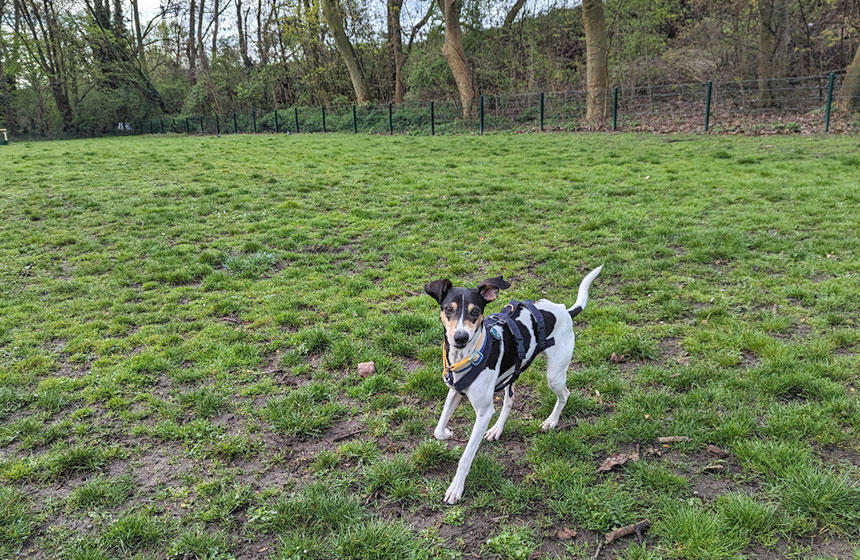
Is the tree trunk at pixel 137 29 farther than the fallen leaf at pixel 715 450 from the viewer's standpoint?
Yes

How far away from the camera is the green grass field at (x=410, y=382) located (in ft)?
8.64

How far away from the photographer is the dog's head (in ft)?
9.25

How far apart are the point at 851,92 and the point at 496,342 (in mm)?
17481

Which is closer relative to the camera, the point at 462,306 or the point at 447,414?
the point at 462,306

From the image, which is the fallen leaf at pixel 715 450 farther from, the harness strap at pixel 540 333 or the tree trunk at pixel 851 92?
the tree trunk at pixel 851 92

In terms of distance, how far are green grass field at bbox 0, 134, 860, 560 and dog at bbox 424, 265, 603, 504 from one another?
22cm

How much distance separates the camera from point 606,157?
12633 millimetres

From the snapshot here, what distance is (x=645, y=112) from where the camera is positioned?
18.5 meters

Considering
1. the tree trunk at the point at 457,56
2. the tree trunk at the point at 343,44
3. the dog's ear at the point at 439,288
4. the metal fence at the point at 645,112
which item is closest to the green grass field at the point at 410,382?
the dog's ear at the point at 439,288

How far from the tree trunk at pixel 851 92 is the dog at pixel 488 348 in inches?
646

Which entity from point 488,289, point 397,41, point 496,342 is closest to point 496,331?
point 496,342

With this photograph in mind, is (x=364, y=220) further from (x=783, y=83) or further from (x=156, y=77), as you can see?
(x=156, y=77)

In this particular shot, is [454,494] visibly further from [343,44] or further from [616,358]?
[343,44]

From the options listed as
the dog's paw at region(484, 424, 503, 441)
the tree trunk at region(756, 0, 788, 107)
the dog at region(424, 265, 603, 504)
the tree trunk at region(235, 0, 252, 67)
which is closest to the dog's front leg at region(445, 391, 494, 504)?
the dog at region(424, 265, 603, 504)
